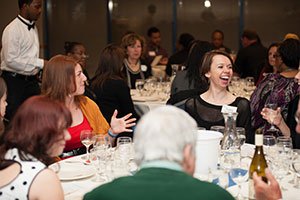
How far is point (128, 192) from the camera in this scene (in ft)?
4.35

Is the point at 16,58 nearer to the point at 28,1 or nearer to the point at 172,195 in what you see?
the point at 28,1

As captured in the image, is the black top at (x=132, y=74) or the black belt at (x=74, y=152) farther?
the black top at (x=132, y=74)

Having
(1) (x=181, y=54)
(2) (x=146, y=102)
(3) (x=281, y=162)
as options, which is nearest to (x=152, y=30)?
(1) (x=181, y=54)

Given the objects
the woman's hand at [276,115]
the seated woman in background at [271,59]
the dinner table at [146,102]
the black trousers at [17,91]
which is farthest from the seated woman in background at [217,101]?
the black trousers at [17,91]

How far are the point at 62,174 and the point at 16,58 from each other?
10.6 feet

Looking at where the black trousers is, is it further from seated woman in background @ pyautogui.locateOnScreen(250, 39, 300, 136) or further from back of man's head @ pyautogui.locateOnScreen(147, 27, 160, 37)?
back of man's head @ pyautogui.locateOnScreen(147, 27, 160, 37)

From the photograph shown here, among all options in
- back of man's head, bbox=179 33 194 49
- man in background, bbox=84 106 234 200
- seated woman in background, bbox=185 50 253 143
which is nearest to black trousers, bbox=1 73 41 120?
seated woman in background, bbox=185 50 253 143

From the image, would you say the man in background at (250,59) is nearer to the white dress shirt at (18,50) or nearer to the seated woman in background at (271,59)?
the seated woman in background at (271,59)

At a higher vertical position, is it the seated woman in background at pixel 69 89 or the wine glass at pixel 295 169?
the seated woman in background at pixel 69 89

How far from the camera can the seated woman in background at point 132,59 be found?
6.54 metres

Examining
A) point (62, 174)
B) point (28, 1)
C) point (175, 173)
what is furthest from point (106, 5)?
point (175, 173)

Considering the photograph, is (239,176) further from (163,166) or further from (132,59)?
(132,59)

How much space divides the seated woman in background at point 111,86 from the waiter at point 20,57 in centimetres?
103

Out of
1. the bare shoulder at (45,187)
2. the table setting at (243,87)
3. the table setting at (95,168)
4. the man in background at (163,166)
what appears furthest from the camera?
the table setting at (243,87)
